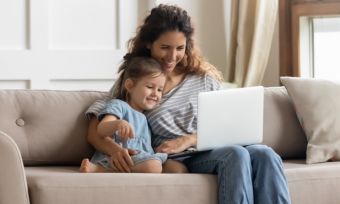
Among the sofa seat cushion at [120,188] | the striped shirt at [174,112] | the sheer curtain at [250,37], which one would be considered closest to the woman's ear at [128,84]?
the striped shirt at [174,112]

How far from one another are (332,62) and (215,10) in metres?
0.72

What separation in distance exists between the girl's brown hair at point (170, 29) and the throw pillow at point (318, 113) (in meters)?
0.35

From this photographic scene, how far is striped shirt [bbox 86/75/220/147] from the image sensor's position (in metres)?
2.64

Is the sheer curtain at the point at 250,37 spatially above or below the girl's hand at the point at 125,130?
above

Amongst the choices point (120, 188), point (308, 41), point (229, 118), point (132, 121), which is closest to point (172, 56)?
point (132, 121)

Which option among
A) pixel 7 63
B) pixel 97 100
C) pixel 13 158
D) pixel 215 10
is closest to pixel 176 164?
pixel 97 100

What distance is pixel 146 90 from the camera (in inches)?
102

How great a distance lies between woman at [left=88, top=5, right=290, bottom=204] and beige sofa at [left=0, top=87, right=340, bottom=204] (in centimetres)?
9

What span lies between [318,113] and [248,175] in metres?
0.67

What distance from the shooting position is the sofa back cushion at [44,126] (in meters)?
2.64

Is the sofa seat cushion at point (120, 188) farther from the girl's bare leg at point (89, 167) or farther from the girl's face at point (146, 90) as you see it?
the girl's face at point (146, 90)

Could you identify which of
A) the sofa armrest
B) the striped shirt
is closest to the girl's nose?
the striped shirt

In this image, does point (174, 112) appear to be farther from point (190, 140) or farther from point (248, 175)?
point (248, 175)

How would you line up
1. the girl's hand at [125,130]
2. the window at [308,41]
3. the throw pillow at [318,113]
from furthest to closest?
the window at [308,41]
the throw pillow at [318,113]
the girl's hand at [125,130]
